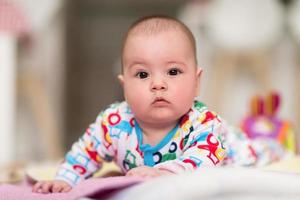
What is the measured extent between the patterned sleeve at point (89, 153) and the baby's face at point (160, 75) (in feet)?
0.38

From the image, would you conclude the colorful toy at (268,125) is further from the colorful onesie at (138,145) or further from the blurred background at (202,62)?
the blurred background at (202,62)

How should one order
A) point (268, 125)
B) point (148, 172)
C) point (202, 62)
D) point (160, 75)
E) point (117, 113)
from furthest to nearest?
point (202, 62) → point (268, 125) → point (117, 113) → point (160, 75) → point (148, 172)

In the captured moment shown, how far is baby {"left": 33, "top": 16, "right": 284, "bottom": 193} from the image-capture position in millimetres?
1059

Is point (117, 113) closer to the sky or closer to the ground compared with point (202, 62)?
closer to the ground

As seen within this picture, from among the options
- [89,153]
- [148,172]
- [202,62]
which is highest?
[202,62]

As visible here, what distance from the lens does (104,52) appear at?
13.3ft

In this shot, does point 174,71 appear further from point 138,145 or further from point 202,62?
point 202,62

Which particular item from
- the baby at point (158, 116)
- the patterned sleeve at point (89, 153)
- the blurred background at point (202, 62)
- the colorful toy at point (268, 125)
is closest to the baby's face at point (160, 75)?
the baby at point (158, 116)

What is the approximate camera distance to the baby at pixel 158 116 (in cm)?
106

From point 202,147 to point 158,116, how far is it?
9 cm

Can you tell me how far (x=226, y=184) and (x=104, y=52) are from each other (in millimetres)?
3287

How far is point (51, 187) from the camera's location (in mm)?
1110

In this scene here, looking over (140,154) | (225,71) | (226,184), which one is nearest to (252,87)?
(225,71)

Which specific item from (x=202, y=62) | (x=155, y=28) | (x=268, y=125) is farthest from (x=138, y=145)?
(x=202, y=62)
